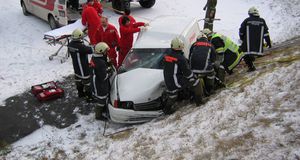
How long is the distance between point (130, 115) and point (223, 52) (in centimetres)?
246

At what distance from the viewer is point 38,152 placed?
258 inches

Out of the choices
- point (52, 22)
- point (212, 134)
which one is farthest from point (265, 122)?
point (52, 22)

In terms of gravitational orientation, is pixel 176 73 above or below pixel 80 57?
above

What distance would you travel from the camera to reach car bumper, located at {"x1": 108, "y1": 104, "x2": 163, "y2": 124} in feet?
22.2

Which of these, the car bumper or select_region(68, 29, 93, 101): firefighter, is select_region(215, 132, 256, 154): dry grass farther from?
select_region(68, 29, 93, 101): firefighter

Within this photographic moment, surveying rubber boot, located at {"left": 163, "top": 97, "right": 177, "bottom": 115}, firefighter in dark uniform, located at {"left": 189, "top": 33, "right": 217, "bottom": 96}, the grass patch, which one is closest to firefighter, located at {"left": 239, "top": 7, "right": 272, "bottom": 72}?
firefighter in dark uniform, located at {"left": 189, "top": 33, "right": 217, "bottom": 96}

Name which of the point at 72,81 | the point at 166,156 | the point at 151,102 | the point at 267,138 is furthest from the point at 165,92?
the point at 72,81

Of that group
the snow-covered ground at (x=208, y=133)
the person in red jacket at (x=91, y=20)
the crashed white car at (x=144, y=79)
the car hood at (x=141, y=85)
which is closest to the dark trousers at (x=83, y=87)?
the snow-covered ground at (x=208, y=133)

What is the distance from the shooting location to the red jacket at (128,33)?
8.86m

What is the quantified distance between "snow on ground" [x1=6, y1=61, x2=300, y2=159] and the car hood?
0.57 meters

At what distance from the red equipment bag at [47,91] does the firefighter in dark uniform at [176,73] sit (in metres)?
3.33

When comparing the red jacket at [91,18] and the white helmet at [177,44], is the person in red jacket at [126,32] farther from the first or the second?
the white helmet at [177,44]

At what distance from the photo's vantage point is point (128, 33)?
8922 mm

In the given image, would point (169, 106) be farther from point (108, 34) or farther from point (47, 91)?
point (47, 91)
